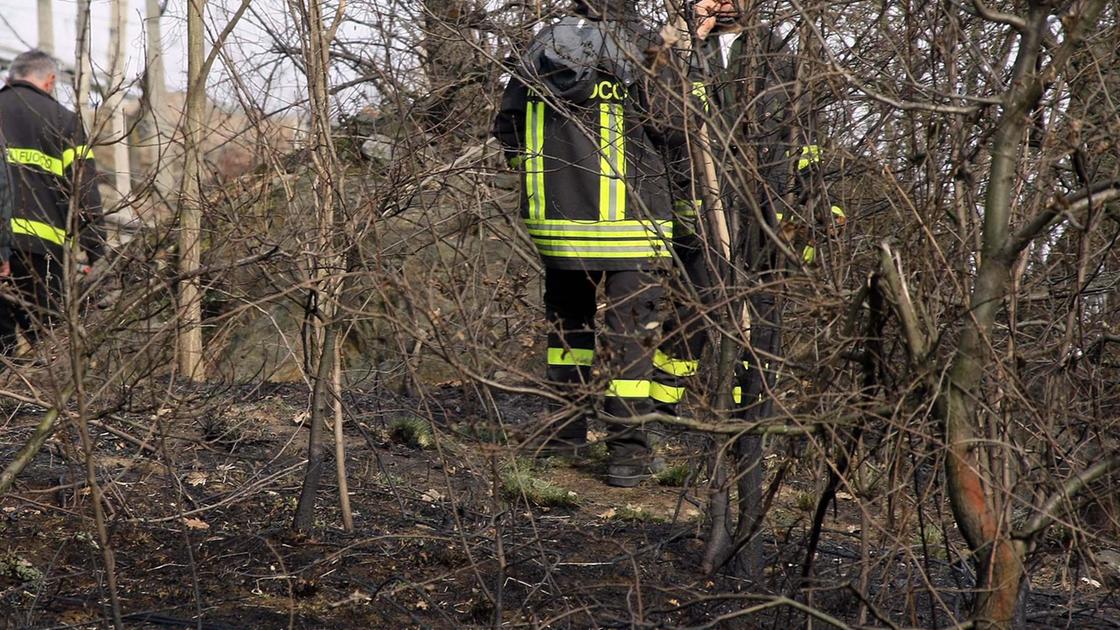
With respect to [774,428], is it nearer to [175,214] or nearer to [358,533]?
[175,214]

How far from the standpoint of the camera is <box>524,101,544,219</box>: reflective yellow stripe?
5.70 meters

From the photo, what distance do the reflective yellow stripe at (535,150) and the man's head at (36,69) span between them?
10.3 ft

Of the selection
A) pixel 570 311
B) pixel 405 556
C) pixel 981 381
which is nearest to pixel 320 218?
pixel 405 556

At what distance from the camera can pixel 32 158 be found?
7426 mm

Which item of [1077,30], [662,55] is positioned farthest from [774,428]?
[1077,30]

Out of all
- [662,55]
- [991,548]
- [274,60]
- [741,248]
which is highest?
[274,60]

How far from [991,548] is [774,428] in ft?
1.94

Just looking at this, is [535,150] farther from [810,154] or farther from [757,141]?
[810,154]

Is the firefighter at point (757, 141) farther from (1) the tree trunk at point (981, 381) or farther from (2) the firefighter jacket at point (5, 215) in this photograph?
(2) the firefighter jacket at point (5, 215)

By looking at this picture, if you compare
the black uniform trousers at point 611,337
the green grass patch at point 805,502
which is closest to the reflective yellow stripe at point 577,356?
the black uniform trousers at point 611,337

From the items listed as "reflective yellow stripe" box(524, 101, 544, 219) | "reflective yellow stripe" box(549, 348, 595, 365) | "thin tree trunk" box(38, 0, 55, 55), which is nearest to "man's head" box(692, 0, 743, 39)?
"reflective yellow stripe" box(524, 101, 544, 219)

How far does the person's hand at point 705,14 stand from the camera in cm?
398

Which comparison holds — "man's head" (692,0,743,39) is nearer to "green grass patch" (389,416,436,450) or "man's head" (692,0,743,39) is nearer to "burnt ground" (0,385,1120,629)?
"burnt ground" (0,385,1120,629)

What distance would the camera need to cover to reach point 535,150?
5.70m
